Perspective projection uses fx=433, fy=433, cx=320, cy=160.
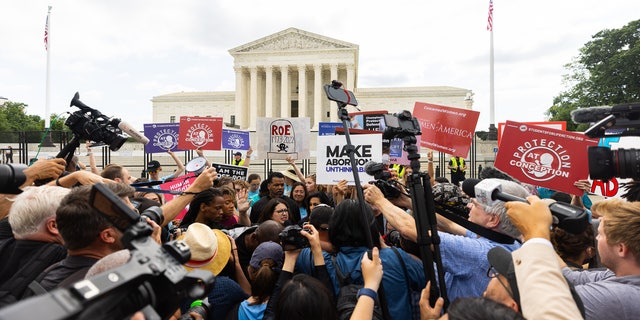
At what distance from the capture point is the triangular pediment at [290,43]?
56.5 meters

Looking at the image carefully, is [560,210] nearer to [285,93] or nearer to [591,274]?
[591,274]

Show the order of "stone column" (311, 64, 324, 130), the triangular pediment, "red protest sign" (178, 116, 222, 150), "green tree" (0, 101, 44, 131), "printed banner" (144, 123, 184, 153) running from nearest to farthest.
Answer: "red protest sign" (178, 116, 222, 150), "printed banner" (144, 123, 184, 153), "stone column" (311, 64, 324, 130), the triangular pediment, "green tree" (0, 101, 44, 131)

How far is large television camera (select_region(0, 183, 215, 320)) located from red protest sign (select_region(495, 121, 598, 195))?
16.1ft

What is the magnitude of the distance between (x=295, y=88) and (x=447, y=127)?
5592 cm

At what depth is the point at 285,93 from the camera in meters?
57.9

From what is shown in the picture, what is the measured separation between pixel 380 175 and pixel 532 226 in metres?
1.62

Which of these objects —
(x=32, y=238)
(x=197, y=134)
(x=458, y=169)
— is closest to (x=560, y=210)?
(x=32, y=238)

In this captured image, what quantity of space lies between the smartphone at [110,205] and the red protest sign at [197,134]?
9351 mm

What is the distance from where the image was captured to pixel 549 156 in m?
5.18

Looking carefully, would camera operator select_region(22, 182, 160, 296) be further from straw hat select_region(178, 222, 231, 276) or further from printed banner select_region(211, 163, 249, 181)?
printed banner select_region(211, 163, 249, 181)

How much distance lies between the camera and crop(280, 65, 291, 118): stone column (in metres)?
57.5

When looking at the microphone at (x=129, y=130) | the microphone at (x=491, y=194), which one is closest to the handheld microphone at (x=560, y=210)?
the microphone at (x=491, y=194)

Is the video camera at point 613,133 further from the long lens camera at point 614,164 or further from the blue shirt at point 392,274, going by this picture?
the blue shirt at point 392,274

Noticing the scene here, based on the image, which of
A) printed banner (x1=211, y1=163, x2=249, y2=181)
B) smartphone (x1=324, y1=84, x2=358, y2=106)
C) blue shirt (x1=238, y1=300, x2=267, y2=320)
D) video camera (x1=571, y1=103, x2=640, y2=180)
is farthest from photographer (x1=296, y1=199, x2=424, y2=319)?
printed banner (x1=211, y1=163, x2=249, y2=181)
